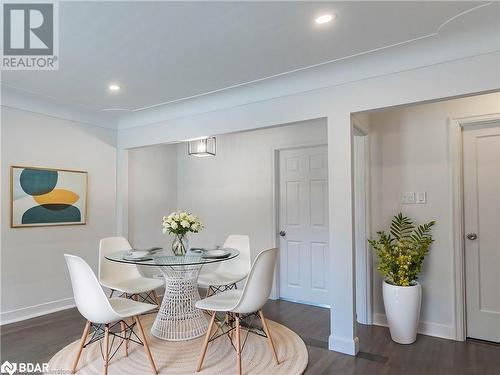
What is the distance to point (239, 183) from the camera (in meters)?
4.67

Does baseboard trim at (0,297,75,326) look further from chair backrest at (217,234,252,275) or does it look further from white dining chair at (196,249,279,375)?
white dining chair at (196,249,279,375)

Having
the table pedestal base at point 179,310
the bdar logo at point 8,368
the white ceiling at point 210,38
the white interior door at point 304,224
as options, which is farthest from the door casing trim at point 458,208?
the bdar logo at point 8,368

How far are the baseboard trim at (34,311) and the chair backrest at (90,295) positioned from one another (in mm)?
1768

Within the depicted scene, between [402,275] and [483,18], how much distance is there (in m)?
2.04

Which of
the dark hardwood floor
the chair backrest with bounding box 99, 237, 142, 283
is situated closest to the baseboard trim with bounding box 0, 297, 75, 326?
the dark hardwood floor

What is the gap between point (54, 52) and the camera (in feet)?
8.20

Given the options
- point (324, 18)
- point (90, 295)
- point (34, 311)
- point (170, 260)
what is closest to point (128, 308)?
point (90, 295)

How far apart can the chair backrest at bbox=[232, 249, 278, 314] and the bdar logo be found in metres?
1.70

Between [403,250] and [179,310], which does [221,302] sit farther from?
[403,250]

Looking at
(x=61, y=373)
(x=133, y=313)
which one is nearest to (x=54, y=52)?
(x=133, y=313)

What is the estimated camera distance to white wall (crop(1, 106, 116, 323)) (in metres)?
3.44

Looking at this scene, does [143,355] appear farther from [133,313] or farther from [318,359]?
[318,359]

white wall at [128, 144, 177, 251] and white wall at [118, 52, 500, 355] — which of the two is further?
white wall at [128, 144, 177, 251]

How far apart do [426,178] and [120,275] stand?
3.19 m
